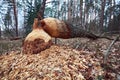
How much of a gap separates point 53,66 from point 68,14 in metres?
28.9

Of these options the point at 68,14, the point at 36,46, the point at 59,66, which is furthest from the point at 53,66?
the point at 68,14

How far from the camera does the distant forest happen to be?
15195 mm

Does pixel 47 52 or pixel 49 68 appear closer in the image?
pixel 49 68

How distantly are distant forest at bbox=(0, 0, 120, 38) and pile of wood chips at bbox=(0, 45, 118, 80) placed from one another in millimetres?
1445

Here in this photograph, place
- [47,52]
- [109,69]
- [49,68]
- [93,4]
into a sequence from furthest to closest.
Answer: [93,4]
[47,52]
[109,69]
[49,68]

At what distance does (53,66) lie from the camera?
17.1 feet

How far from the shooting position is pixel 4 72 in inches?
224

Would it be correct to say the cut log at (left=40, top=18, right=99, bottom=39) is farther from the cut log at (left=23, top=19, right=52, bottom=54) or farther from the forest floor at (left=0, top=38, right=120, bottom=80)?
the forest floor at (left=0, top=38, right=120, bottom=80)

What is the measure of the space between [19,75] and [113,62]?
238cm

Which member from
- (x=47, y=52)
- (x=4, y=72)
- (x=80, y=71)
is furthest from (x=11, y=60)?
(x=80, y=71)

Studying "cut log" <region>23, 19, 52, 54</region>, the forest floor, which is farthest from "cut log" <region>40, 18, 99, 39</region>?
the forest floor

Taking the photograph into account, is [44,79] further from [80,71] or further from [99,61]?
[99,61]

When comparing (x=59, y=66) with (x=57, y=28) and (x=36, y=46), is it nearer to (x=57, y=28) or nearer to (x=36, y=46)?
(x=36, y=46)

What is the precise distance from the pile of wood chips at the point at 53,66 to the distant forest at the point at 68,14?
145 centimetres
